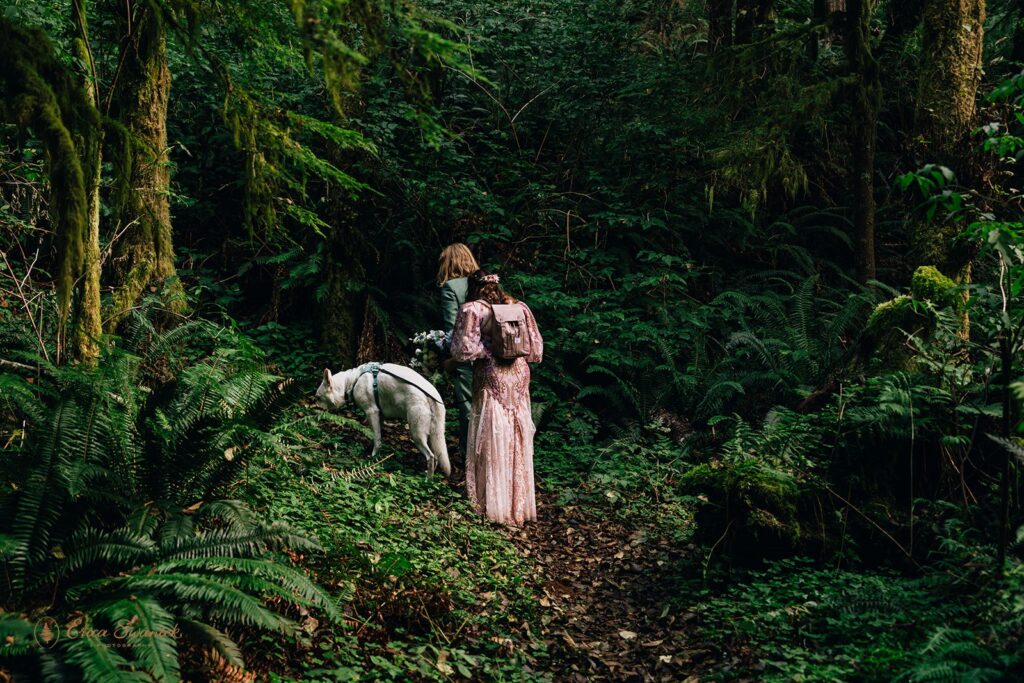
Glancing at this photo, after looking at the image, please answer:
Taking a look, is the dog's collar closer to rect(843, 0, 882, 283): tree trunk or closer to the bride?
the bride

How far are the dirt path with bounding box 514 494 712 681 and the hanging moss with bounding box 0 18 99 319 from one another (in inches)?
147

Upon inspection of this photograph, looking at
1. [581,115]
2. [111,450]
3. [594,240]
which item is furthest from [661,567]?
[581,115]

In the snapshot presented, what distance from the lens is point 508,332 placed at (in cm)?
746

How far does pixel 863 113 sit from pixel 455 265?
20.8ft

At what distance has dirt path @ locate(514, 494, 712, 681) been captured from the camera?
5.12 metres

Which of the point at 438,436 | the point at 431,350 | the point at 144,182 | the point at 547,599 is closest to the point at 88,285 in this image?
the point at 144,182

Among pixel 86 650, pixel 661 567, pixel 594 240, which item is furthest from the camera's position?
pixel 594 240

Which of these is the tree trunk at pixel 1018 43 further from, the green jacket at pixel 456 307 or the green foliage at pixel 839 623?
the green foliage at pixel 839 623

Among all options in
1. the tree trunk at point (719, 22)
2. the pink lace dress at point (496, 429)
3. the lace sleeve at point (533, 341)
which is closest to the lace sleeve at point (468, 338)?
the pink lace dress at point (496, 429)

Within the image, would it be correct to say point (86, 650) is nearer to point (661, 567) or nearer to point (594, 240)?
point (661, 567)

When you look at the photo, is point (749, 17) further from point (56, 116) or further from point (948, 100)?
point (56, 116)

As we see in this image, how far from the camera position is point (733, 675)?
15.1ft

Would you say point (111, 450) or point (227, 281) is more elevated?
point (227, 281)

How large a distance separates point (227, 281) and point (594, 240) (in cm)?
560
